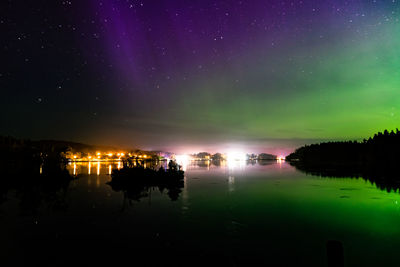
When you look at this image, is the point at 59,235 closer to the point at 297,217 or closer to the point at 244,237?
the point at 244,237

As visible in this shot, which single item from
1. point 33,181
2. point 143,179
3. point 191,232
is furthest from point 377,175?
point 33,181

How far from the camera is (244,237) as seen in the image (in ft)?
64.3

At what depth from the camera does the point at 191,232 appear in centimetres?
2078

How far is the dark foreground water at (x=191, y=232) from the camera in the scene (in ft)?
50.4

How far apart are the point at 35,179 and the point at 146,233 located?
4529cm

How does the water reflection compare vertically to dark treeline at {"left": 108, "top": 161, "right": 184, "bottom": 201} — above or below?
below

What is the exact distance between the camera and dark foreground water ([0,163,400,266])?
15352mm

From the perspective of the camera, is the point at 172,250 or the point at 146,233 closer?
the point at 172,250

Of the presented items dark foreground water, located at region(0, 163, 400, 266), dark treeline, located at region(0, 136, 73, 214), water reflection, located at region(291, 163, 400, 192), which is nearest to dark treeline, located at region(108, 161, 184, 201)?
dark treeline, located at region(0, 136, 73, 214)

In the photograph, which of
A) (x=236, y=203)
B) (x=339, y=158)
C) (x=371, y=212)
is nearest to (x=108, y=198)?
(x=236, y=203)

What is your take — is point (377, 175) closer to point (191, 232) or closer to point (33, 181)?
point (191, 232)

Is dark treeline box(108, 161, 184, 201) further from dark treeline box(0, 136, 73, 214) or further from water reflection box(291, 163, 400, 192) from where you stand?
water reflection box(291, 163, 400, 192)

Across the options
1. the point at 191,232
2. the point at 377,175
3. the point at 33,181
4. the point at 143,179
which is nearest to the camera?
the point at 191,232

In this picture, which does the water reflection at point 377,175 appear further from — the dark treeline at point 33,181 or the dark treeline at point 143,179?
the dark treeline at point 33,181
